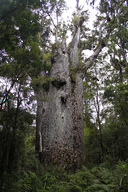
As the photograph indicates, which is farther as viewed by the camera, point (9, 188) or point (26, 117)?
point (26, 117)

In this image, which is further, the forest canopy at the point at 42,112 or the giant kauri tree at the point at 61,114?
the giant kauri tree at the point at 61,114

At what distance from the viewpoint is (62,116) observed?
588cm

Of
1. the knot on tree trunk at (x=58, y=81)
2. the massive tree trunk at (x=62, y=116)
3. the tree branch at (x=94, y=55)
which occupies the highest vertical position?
the tree branch at (x=94, y=55)

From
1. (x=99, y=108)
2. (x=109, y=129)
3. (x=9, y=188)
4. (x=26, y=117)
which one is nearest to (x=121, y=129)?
(x=109, y=129)

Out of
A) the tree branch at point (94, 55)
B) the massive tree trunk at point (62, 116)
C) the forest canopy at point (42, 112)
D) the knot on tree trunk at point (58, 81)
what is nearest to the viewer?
the forest canopy at point (42, 112)

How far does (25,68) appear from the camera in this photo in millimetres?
4824

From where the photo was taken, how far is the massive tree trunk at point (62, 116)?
5359mm

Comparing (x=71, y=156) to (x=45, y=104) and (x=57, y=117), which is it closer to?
(x=57, y=117)

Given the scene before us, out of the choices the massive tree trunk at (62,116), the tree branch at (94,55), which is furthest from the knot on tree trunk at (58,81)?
the tree branch at (94,55)

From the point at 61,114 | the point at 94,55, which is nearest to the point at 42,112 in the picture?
the point at 61,114

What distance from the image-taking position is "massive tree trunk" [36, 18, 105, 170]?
5.36m

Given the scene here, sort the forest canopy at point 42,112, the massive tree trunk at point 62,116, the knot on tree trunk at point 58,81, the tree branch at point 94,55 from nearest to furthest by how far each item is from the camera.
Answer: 1. the forest canopy at point 42,112
2. the massive tree trunk at point 62,116
3. the knot on tree trunk at point 58,81
4. the tree branch at point 94,55

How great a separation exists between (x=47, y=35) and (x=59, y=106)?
8.31 meters

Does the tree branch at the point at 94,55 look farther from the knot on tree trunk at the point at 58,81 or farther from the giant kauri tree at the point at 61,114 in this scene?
the knot on tree trunk at the point at 58,81
